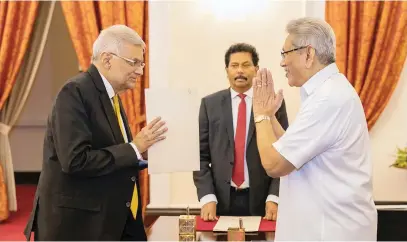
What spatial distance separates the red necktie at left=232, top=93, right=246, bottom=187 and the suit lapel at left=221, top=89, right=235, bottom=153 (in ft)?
0.12

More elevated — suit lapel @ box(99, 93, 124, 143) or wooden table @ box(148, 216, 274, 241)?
suit lapel @ box(99, 93, 124, 143)

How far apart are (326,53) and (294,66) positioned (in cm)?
13

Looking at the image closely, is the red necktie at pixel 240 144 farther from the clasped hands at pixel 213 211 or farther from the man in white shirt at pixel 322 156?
the man in white shirt at pixel 322 156

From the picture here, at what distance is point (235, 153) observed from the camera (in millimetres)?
3186

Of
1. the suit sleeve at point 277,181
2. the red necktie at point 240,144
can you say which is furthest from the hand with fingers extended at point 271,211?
the red necktie at point 240,144

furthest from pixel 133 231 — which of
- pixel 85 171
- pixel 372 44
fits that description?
pixel 372 44

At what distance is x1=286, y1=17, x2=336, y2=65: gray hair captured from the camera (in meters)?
2.05

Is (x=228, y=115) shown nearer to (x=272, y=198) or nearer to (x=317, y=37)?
(x=272, y=198)

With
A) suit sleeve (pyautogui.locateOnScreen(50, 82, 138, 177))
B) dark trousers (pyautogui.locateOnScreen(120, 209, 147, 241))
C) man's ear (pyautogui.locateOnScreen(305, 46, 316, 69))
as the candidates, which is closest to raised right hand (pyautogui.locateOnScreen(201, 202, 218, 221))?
dark trousers (pyautogui.locateOnScreen(120, 209, 147, 241))

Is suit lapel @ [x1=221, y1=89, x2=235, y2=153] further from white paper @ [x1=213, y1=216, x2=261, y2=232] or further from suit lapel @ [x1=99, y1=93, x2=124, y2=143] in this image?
suit lapel @ [x1=99, y1=93, x2=124, y2=143]

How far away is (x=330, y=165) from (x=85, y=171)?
92 centimetres

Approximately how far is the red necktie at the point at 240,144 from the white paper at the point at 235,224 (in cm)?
50

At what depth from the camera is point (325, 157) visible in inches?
78.5

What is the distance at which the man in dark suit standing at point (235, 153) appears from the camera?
3109 millimetres
